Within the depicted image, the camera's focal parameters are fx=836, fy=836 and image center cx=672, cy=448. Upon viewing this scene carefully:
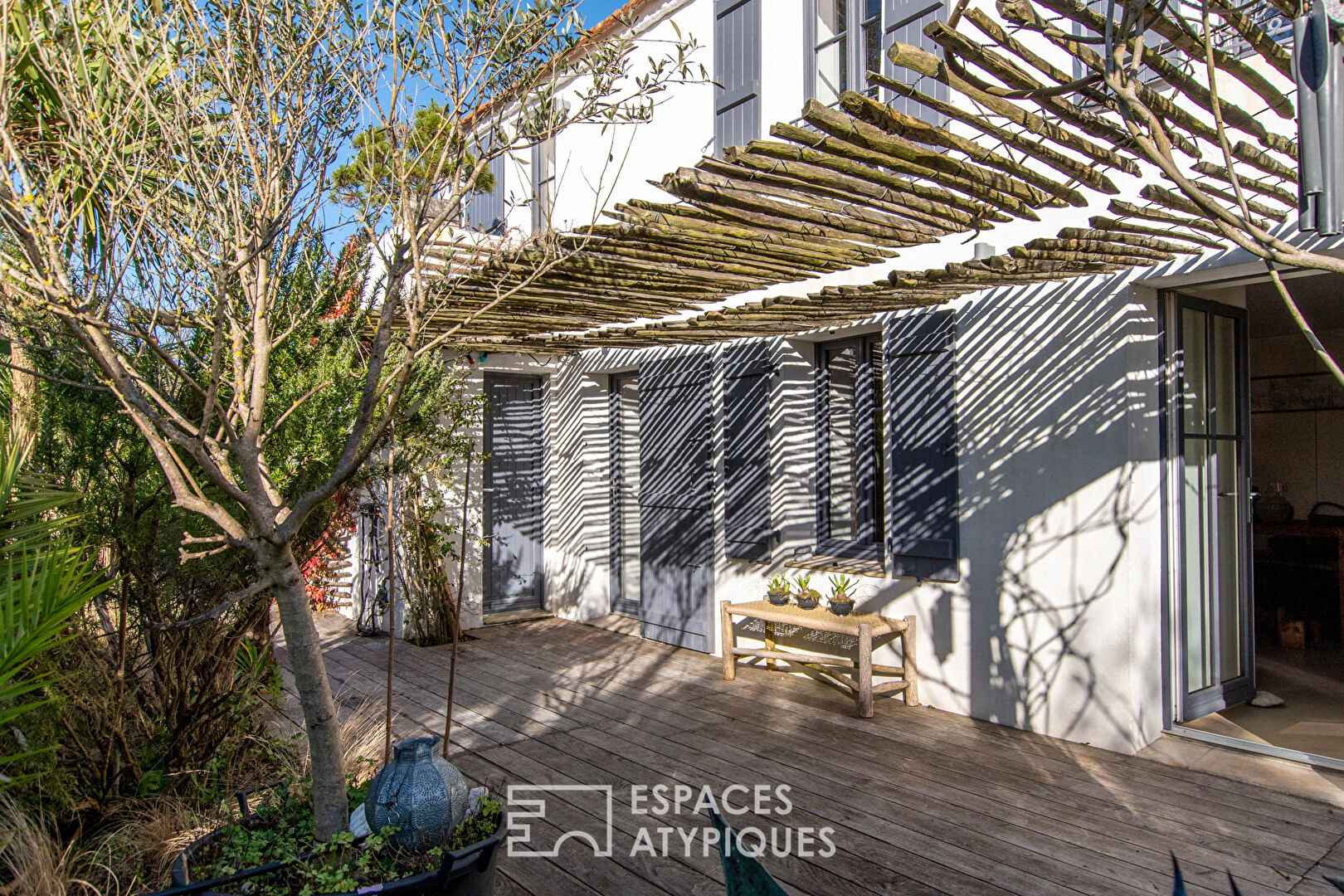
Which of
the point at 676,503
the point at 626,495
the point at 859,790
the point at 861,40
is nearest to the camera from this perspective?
the point at 859,790

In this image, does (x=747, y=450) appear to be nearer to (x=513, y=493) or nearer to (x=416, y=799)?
(x=513, y=493)

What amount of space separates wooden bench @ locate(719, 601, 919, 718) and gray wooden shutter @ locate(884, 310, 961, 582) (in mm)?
419

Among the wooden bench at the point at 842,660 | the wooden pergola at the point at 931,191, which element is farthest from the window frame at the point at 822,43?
the wooden bench at the point at 842,660

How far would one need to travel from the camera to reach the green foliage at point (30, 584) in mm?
1885

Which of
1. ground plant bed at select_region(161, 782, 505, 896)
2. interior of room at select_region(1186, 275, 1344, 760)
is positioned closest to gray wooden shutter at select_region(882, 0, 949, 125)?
interior of room at select_region(1186, 275, 1344, 760)

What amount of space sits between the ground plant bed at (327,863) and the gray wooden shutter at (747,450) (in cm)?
369

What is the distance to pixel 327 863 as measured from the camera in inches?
92.3

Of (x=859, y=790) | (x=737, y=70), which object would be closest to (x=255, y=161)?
(x=859, y=790)

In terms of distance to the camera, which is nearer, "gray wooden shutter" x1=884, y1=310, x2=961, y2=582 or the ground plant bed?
the ground plant bed

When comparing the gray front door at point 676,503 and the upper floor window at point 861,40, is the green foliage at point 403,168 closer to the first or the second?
the upper floor window at point 861,40

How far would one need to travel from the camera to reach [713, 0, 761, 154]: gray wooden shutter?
5848 mm

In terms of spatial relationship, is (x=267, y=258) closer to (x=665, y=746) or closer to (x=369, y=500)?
(x=665, y=746)

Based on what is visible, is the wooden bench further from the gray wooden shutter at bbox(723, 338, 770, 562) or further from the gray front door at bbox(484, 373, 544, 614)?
the gray front door at bbox(484, 373, 544, 614)

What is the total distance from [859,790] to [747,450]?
2.84m
